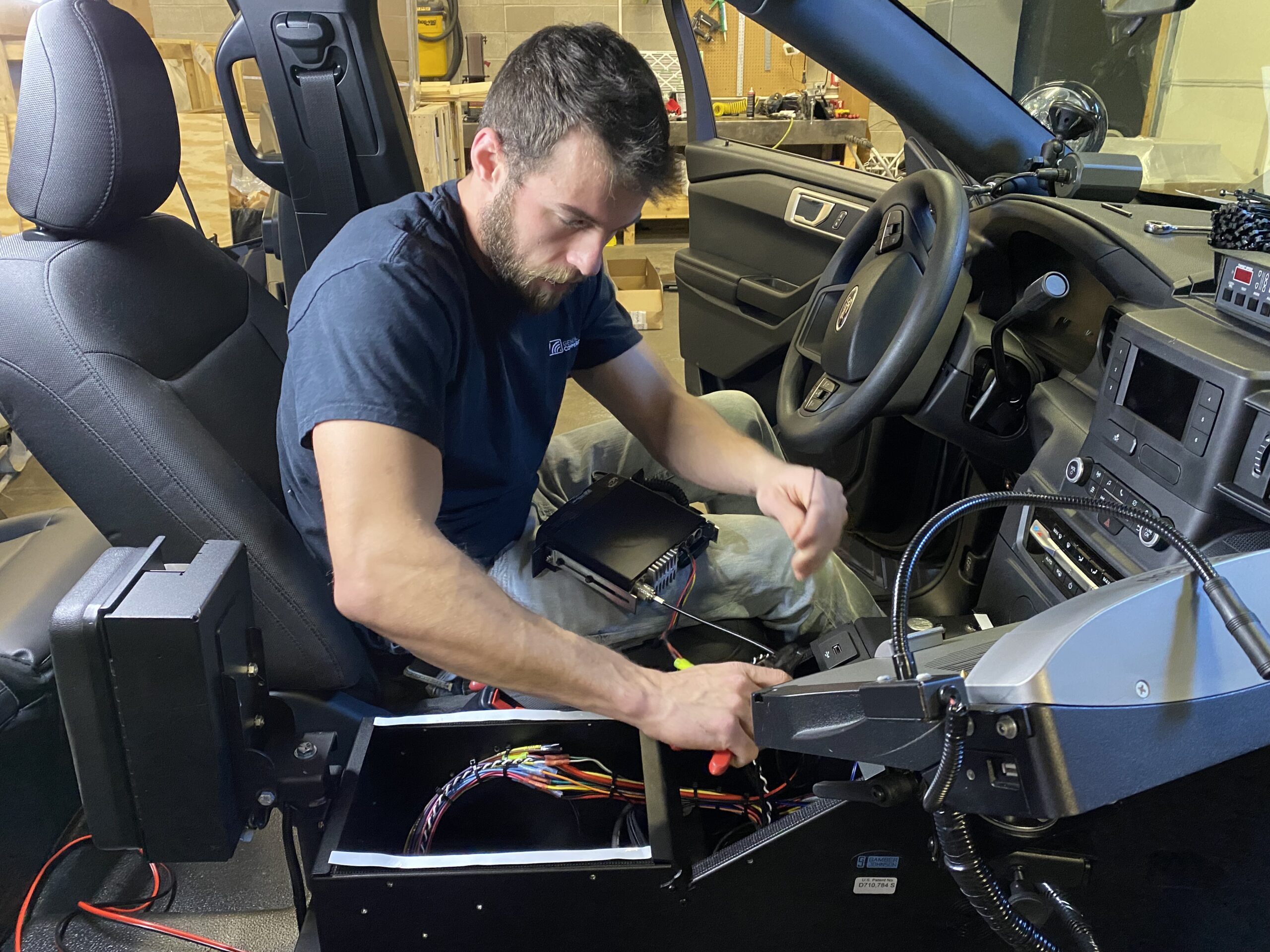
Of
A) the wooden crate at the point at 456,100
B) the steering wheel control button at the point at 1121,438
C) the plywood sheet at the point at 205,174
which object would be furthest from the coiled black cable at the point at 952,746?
the wooden crate at the point at 456,100

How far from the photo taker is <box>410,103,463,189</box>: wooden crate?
121 inches

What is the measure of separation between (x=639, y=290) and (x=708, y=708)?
9.43 feet

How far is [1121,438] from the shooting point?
1010mm

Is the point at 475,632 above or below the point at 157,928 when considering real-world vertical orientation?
above

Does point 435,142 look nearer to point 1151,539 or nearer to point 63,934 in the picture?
point 63,934

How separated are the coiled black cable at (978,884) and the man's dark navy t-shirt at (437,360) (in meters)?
0.60

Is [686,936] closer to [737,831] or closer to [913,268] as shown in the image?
[737,831]

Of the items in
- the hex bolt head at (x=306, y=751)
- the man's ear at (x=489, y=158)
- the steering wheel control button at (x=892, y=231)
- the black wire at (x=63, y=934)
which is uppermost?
the man's ear at (x=489, y=158)

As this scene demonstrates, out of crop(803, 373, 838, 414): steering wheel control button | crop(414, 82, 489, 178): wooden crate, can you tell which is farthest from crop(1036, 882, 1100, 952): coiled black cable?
crop(414, 82, 489, 178): wooden crate

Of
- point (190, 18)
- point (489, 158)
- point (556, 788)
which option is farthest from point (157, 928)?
point (190, 18)

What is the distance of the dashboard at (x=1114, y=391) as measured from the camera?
0.87m

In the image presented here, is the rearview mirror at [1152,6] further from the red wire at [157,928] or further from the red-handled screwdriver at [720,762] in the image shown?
the red wire at [157,928]

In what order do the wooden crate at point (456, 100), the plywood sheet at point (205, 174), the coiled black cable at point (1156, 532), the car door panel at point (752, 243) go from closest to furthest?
the coiled black cable at point (1156, 532) → the car door panel at point (752, 243) → the plywood sheet at point (205, 174) → the wooden crate at point (456, 100)

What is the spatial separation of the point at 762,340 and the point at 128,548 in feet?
4.35
